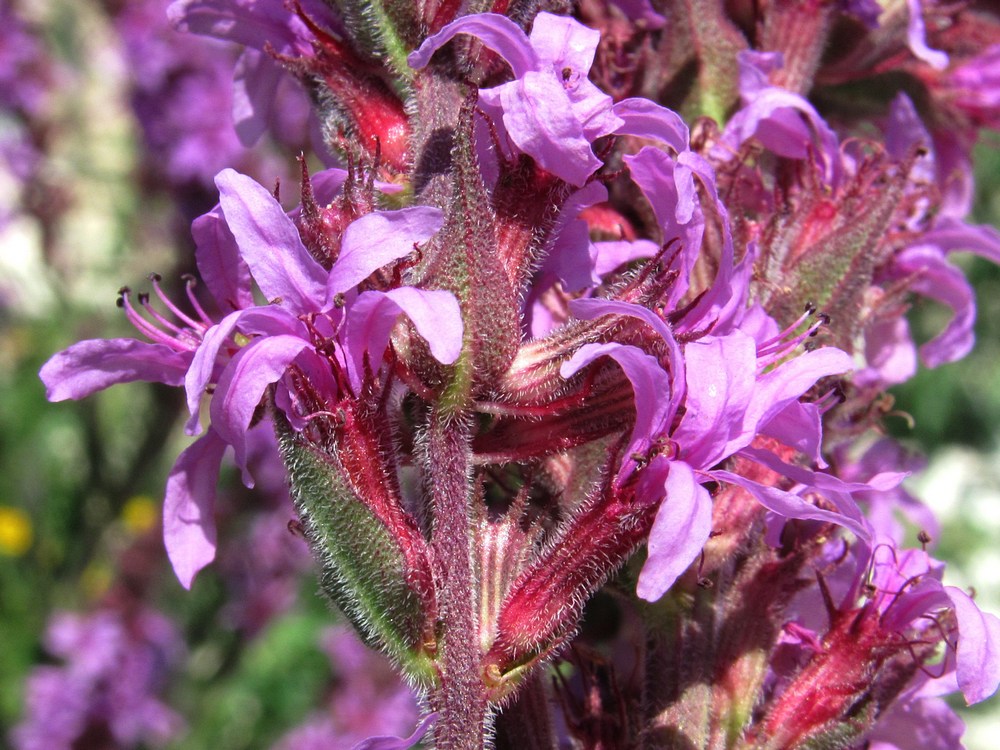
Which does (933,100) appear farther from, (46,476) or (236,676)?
(46,476)

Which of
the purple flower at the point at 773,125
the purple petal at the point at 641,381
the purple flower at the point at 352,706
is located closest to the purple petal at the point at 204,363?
the purple petal at the point at 641,381

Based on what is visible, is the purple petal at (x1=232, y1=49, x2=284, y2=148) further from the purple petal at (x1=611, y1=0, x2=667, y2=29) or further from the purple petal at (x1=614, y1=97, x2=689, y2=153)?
the purple petal at (x1=614, y1=97, x2=689, y2=153)

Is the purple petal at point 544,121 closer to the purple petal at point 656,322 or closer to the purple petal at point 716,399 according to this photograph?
the purple petal at point 656,322

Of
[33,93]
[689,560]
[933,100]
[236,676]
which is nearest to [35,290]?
[33,93]

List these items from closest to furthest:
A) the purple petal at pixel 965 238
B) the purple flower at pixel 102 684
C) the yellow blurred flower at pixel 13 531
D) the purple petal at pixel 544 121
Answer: the purple petal at pixel 544 121, the purple petal at pixel 965 238, the purple flower at pixel 102 684, the yellow blurred flower at pixel 13 531

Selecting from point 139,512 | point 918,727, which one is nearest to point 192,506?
point 918,727

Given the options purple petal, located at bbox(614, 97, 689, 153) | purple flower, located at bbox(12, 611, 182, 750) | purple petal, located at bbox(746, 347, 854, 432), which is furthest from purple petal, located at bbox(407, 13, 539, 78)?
purple flower, located at bbox(12, 611, 182, 750)
